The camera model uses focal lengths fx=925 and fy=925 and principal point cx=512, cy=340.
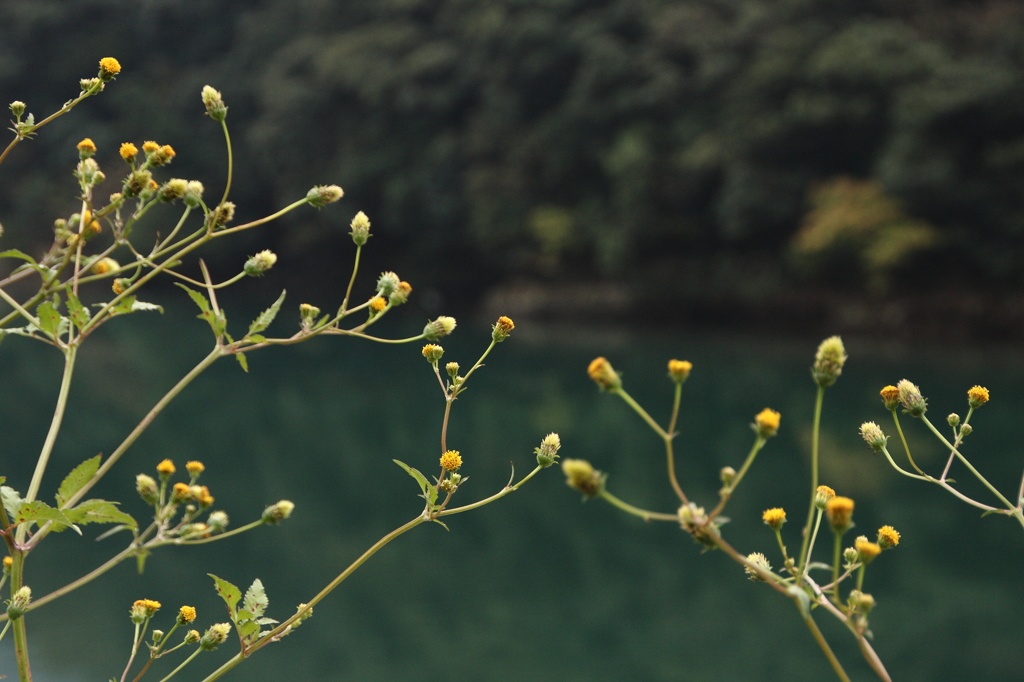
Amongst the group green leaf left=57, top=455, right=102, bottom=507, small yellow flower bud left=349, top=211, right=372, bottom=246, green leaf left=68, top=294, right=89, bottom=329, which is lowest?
green leaf left=57, top=455, right=102, bottom=507

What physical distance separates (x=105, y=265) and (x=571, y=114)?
1165 cm

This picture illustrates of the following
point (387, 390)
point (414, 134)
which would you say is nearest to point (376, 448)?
point (387, 390)

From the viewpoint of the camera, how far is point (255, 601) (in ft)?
2.01

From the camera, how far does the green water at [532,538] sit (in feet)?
10.5

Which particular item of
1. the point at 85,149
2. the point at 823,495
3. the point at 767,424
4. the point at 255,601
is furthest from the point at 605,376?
the point at 85,149

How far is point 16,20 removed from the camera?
53.2ft

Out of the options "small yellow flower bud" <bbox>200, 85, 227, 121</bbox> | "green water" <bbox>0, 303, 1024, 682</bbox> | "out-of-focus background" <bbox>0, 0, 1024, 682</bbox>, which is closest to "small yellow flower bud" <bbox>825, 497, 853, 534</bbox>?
"small yellow flower bud" <bbox>200, 85, 227, 121</bbox>

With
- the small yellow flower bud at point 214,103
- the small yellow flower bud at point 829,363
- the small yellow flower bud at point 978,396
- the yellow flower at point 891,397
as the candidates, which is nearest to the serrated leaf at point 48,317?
the small yellow flower bud at point 214,103

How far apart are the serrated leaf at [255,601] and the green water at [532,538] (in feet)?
7.87

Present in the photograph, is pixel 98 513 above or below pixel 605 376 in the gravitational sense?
below

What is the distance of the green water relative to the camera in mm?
3199

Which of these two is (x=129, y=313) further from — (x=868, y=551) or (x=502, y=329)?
(x=868, y=551)

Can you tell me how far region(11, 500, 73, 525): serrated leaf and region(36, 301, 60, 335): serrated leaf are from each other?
4.2 inches

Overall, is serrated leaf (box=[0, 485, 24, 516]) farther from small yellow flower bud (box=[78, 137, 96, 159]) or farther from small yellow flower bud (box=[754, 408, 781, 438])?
small yellow flower bud (box=[754, 408, 781, 438])
